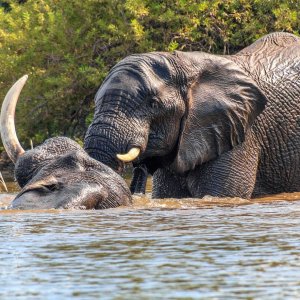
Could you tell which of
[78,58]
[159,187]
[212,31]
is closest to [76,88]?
[78,58]

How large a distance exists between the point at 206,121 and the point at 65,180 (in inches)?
84.8

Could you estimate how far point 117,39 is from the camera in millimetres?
21047

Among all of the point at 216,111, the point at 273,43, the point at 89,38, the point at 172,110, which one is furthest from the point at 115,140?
the point at 89,38

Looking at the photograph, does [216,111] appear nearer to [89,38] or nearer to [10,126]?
[10,126]

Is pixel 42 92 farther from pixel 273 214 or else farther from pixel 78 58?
pixel 273 214

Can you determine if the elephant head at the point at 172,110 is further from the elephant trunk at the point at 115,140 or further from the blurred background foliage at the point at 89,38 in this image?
the blurred background foliage at the point at 89,38

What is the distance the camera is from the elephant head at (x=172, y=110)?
12.3 m

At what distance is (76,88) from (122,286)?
14.8 m

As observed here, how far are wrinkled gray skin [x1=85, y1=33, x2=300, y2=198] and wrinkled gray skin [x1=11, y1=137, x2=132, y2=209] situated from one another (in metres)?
0.56

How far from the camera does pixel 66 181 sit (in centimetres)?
1134

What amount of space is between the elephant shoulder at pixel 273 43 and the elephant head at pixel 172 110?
678 mm

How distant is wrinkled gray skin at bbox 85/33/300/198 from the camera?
12.5m

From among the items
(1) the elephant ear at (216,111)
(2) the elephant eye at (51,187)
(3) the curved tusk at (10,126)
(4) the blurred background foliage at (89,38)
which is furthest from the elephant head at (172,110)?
(4) the blurred background foliage at (89,38)

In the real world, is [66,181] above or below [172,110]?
above
